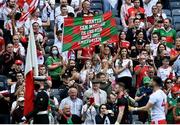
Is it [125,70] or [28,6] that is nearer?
[125,70]

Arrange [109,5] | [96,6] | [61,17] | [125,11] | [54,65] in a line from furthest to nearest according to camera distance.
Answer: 1. [96,6]
2. [109,5]
3. [125,11]
4. [61,17]
5. [54,65]

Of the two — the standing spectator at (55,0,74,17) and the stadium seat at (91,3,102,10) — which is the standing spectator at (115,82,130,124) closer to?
the standing spectator at (55,0,74,17)

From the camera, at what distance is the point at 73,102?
75.4 ft

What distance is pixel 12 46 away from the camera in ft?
80.0

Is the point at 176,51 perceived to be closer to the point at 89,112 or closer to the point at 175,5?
the point at 175,5

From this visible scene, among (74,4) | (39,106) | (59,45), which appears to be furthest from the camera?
(74,4)

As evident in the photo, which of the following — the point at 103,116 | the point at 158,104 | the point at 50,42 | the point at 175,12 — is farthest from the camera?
the point at 175,12

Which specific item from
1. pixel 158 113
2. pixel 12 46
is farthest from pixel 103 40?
pixel 158 113

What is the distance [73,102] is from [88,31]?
7.42ft

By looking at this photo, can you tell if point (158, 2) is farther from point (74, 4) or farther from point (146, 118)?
point (146, 118)

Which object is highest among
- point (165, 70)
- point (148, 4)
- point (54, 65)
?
point (148, 4)

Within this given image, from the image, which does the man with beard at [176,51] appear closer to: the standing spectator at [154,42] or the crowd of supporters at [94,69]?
the crowd of supporters at [94,69]

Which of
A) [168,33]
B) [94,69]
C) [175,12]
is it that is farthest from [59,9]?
[175,12]

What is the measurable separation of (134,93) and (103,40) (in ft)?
4.92
